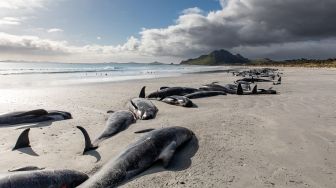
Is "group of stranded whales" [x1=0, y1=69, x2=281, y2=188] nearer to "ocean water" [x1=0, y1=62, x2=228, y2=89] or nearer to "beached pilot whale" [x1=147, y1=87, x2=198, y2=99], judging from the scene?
"beached pilot whale" [x1=147, y1=87, x2=198, y2=99]

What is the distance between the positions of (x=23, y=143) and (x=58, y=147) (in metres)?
0.74

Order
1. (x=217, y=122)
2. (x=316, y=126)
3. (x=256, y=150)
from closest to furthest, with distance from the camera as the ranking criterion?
(x=256, y=150), (x=316, y=126), (x=217, y=122)

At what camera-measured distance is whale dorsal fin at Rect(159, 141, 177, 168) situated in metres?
5.57

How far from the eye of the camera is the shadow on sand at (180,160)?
544cm

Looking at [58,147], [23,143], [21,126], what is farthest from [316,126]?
[21,126]

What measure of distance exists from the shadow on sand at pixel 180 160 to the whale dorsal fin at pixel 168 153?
0.09m

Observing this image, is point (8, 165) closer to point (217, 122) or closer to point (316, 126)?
point (217, 122)

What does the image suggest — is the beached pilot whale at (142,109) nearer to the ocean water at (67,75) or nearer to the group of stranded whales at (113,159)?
the group of stranded whales at (113,159)

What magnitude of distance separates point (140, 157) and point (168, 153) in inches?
22.7

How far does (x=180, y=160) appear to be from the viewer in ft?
19.4

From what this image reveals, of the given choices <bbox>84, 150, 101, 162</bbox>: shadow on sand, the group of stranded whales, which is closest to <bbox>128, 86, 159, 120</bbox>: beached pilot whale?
the group of stranded whales

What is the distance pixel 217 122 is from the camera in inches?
340

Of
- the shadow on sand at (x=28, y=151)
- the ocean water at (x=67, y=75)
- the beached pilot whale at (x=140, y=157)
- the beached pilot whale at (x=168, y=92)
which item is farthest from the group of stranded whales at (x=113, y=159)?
the ocean water at (x=67, y=75)

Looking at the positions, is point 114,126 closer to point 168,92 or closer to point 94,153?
point 94,153
